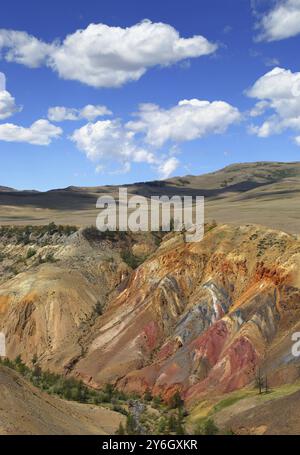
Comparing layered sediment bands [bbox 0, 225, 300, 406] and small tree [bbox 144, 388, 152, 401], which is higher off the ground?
layered sediment bands [bbox 0, 225, 300, 406]

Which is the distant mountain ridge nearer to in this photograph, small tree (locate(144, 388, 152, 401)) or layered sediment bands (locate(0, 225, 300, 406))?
layered sediment bands (locate(0, 225, 300, 406))

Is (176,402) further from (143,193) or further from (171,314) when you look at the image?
(143,193)

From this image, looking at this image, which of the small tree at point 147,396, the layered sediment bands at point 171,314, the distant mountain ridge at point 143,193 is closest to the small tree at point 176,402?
the layered sediment bands at point 171,314

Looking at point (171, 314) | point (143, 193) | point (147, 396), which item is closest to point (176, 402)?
point (147, 396)

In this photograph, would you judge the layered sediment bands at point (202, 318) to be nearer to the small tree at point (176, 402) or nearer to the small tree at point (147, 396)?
the small tree at point (147, 396)

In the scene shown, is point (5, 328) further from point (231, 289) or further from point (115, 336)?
point (231, 289)

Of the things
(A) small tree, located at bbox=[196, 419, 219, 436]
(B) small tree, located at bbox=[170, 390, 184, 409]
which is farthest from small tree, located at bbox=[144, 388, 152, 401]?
(A) small tree, located at bbox=[196, 419, 219, 436]

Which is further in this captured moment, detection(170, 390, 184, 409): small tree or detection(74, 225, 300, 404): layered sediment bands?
detection(74, 225, 300, 404): layered sediment bands
